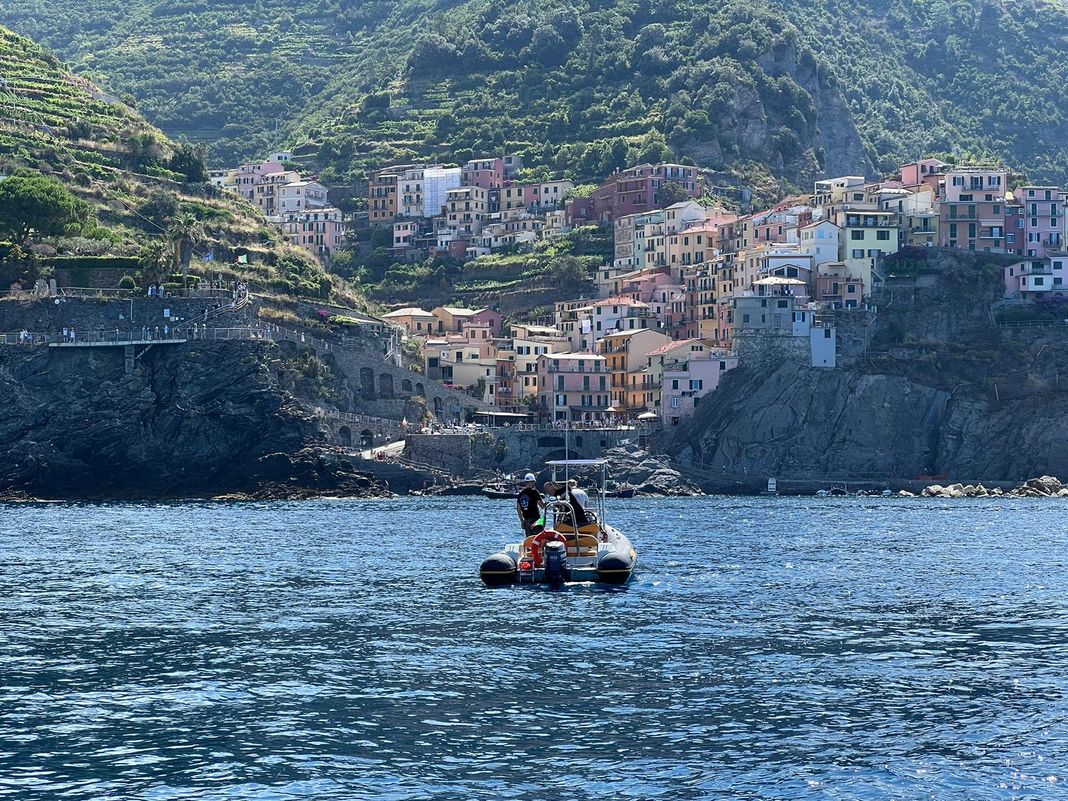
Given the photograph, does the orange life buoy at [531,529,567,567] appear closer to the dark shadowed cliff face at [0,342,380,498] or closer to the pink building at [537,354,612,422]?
the dark shadowed cliff face at [0,342,380,498]

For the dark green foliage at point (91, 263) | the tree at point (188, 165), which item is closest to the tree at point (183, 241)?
the dark green foliage at point (91, 263)

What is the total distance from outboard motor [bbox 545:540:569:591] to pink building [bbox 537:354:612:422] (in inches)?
3426

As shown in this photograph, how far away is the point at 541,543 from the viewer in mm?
57156

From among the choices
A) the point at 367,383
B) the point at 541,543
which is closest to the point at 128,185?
the point at 367,383

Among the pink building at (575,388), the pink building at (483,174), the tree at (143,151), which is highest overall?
the pink building at (483,174)

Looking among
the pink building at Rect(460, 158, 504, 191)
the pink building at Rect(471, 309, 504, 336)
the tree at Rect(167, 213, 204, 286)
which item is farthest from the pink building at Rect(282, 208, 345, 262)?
the tree at Rect(167, 213, 204, 286)

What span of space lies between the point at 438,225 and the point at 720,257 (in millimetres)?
43156

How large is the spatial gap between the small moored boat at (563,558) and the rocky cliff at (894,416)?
233 ft

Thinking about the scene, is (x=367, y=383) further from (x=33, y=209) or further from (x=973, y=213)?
(x=973, y=213)

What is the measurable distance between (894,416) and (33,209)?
6625 cm

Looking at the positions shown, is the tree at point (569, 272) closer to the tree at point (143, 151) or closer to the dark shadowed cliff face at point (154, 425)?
the tree at point (143, 151)

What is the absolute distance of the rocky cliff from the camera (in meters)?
129

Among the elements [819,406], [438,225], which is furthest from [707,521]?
[438,225]

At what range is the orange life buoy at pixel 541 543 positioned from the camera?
2249 inches
